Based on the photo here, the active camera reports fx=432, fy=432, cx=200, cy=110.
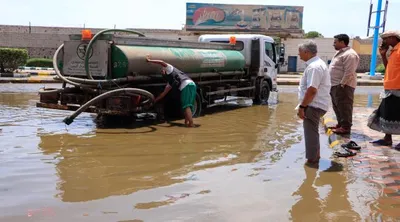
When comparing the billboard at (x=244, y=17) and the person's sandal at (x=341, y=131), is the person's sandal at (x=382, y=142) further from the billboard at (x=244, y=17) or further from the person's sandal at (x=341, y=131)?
the billboard at (x=244, y=17)

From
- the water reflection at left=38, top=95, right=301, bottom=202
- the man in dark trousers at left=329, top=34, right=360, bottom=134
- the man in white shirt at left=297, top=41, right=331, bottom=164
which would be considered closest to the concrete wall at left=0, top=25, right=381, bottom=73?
the water reflection at left=38, top=95, right=301, bottom=202

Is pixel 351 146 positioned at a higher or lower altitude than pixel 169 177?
higher

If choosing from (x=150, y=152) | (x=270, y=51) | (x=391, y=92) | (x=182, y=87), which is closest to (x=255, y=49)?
(x=270, y=51)

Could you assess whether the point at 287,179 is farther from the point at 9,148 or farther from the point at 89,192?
the point at 9,148

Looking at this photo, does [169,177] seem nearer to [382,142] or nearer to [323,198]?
[323,198]

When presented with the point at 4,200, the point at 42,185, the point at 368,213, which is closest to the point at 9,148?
the point at 42,185

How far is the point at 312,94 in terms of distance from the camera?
5.55 metres

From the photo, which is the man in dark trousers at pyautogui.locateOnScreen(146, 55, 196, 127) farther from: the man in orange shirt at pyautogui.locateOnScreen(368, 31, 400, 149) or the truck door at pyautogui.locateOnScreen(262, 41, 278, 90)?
the truck door at pyautogui.locateOnScreen(262, 41, 278, 90)

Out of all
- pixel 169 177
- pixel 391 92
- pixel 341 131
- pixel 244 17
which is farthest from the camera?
pixel 244 17

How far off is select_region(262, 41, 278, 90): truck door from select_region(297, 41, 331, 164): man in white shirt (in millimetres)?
8686

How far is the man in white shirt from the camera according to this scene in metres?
5.55

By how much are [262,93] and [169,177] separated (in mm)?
Answer: 9831

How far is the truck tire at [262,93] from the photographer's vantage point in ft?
47.1

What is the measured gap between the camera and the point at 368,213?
4043 millimetres
